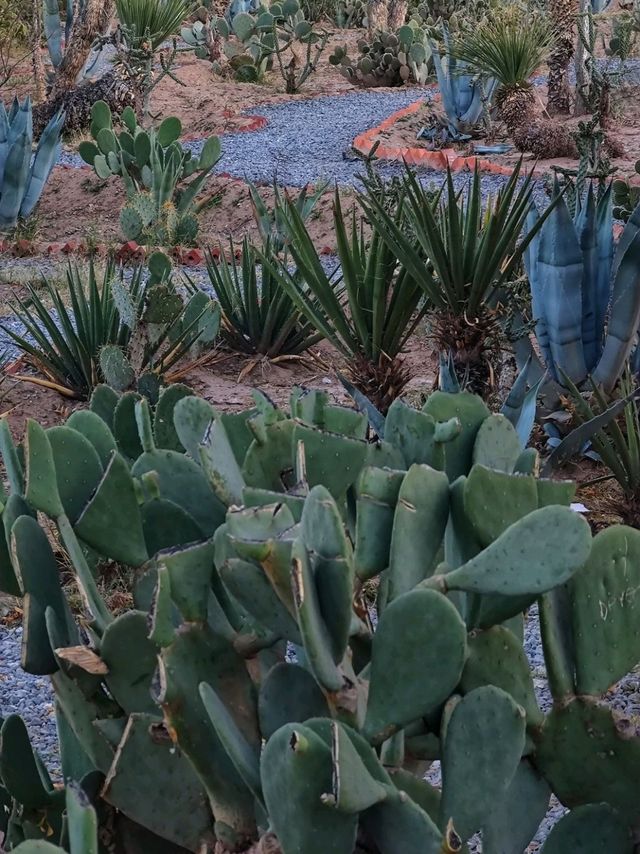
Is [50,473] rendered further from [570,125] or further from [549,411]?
[570,125]

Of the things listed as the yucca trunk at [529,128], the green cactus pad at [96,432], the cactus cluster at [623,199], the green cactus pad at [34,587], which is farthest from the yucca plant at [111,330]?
the yucca trunk at [529,128]

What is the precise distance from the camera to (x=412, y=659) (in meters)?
1.25

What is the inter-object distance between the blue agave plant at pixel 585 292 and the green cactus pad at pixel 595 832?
109 inches

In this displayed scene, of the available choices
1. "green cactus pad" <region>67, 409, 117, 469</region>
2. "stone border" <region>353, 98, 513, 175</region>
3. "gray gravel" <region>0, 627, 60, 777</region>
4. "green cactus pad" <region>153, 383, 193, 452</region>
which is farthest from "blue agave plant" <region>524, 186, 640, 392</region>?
"stone border" <region>353, 98, 513, 175</region>

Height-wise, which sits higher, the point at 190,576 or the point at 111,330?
the point at 190,576

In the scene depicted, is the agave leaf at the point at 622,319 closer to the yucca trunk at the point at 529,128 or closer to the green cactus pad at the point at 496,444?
the green cactus pad at the point at 496,444

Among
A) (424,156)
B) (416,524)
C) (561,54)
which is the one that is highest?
(416,524)

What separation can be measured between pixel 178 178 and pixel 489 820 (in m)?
7.68

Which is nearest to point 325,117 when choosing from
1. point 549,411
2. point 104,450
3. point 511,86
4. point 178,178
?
point 511,86

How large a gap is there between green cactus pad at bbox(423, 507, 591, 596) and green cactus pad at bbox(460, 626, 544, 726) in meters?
0.18

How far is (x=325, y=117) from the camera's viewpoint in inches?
540

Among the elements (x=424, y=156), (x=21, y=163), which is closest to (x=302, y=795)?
(x=21, y=163)

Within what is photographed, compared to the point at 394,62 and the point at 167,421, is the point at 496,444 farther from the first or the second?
the point at 394,62

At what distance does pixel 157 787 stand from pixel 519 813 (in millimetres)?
465
